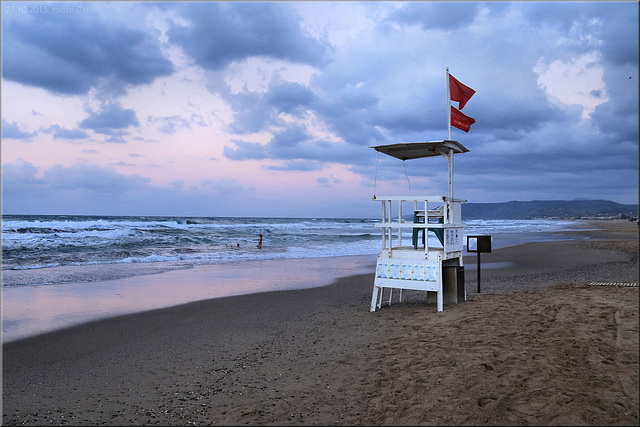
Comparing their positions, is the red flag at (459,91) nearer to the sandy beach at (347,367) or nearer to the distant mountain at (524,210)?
the sandy beach at (347,367)

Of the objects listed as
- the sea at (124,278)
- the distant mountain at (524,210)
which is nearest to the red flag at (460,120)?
the sea at (124,278)

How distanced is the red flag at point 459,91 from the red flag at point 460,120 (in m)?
0.18

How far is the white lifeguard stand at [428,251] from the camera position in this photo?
816cm

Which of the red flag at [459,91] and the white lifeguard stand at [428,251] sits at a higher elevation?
the red flag at [459,91]

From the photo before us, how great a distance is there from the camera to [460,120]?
30.4ft

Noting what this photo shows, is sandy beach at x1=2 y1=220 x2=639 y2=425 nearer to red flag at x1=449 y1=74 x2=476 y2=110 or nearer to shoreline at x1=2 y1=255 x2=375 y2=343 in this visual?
shoreline at x1=2 y1=255 x2=375 y2=343

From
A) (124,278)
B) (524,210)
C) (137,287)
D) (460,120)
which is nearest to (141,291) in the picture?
(137,287)

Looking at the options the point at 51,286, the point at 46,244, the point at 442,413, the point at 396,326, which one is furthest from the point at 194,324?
the point at 46,244

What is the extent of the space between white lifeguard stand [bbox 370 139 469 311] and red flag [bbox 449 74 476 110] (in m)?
1.10

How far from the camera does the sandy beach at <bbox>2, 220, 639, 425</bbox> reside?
3.93 metres

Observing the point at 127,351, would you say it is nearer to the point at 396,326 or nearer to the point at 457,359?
the point at 396,326

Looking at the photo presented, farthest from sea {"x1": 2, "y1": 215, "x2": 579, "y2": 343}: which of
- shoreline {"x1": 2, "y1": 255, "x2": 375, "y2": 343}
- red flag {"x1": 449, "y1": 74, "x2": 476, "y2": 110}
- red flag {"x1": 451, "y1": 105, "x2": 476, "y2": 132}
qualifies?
red flag {"x1": 449, "y1": 74, "x2": 476, "y2": 110}

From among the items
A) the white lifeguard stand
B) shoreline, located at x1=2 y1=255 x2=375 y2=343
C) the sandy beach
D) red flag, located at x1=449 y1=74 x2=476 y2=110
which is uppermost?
red flag, located at x1=449 y1=74 x2=476 y2=110

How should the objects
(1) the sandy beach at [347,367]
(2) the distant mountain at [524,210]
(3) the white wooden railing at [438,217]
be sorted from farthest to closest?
Result: 1. (2) the distant mountain at [524,210]
2. (3) the white wooden railing at [438,217]
3. (1) the sandy beach at [347,367]
